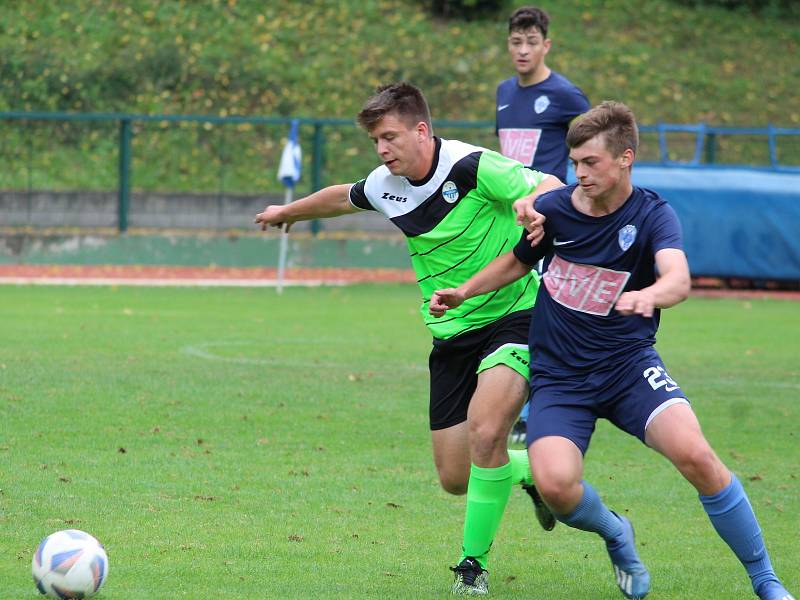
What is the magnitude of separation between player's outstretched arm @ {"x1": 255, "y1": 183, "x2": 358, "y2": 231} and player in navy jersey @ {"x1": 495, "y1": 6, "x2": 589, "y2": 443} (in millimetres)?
3351

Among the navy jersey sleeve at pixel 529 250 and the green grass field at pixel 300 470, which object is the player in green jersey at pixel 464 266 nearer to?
the navy jersey sleeve at pixel 529 250

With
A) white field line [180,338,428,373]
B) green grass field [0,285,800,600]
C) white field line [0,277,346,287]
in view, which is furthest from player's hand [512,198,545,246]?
white field line [0,277,346,287]

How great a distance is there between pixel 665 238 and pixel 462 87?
20.9 meters

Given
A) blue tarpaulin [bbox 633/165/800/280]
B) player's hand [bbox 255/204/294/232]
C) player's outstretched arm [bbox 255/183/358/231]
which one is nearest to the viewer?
player's outstretched arm [bbox 255/183/358/231]

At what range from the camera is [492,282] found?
17.4 feet

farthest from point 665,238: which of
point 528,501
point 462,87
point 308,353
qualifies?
point 462,87

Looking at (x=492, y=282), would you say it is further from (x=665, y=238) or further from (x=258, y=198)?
(x=258, y=198)

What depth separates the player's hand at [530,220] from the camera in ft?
16.6

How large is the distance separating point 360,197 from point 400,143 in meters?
0.49

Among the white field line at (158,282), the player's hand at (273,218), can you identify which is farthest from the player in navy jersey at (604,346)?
the white field line at (158,282)

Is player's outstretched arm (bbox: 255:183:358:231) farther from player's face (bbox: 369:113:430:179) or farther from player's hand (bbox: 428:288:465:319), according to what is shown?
player's hand (bbox: 428:288:465:319)

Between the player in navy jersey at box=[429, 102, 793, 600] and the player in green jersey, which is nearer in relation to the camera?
the player in navy jersey at box=[429, 102, 793, 600]

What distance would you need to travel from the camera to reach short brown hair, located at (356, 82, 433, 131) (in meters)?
5.41

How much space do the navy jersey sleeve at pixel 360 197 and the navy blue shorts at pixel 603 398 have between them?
4.36 feet
